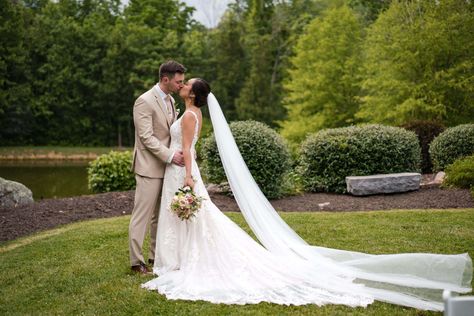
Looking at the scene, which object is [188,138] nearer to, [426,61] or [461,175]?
[461,175]

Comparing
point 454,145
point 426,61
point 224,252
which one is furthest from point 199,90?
point 426,61

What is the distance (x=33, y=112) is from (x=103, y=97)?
5928 mm

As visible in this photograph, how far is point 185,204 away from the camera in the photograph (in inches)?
228

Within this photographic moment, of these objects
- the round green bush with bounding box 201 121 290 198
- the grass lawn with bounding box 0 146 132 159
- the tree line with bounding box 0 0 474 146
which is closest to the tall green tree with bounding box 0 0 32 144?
the tree line with bounding box 0 0 474 146

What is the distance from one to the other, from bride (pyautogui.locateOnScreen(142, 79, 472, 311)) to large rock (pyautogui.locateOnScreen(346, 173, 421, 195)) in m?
5.90

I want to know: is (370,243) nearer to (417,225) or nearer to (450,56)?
(417,225)

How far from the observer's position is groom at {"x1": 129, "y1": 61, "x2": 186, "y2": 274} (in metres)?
6.10

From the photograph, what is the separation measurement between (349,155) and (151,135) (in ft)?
25.2

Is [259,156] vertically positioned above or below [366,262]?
above

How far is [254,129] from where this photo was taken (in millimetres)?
11805

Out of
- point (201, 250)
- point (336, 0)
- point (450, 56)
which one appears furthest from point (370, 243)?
point (336, 0)

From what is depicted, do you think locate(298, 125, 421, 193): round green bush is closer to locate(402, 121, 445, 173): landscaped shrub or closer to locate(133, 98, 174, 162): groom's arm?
locate(402, 121, 445, 173): landscaped shrub

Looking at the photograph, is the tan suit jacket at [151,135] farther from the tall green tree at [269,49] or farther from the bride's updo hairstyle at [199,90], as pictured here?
the tall green tree at [269,49]

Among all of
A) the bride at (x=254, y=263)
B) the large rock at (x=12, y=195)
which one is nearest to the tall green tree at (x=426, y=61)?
the large rock at (x=12, y=195)
